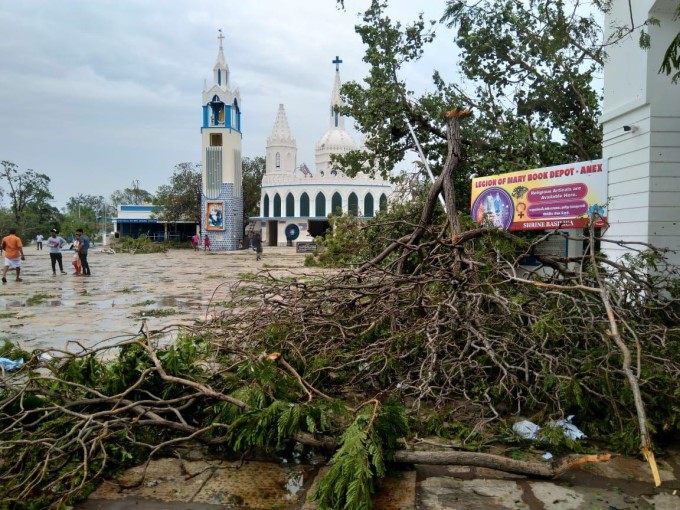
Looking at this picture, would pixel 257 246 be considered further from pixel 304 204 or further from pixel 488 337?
pixel 488 337

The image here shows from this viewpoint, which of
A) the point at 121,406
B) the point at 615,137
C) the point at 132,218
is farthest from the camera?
the point at 132,218

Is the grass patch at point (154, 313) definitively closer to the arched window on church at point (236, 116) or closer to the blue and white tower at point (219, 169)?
the blue and white tower at point (219, 169)

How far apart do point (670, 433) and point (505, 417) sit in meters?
1.05

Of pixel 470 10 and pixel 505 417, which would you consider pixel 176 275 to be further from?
pixel 505 417

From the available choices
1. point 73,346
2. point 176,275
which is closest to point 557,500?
A: point 73,346

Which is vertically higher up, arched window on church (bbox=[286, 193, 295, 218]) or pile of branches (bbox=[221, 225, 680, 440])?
arched window on church (bbox=[286, 193, 295, 218])

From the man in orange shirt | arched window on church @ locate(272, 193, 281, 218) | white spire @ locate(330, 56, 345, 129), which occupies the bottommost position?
the man in orange shirt

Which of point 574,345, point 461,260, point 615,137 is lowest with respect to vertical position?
point 574,345

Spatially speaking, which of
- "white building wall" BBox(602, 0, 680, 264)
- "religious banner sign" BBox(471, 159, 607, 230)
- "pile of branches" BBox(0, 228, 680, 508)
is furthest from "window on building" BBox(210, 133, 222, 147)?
"pile of branches" BBox(0, 228, 680, 508)

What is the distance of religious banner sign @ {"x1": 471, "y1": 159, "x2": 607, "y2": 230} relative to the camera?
810cm

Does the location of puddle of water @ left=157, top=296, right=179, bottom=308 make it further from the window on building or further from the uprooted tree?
the window on building

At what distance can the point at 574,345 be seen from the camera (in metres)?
4.14

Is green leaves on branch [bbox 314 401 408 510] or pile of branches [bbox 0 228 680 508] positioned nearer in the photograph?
green leaves on branch [bbox 314 401 408 510]

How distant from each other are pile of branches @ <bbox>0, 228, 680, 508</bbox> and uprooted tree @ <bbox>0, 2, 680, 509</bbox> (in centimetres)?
1
